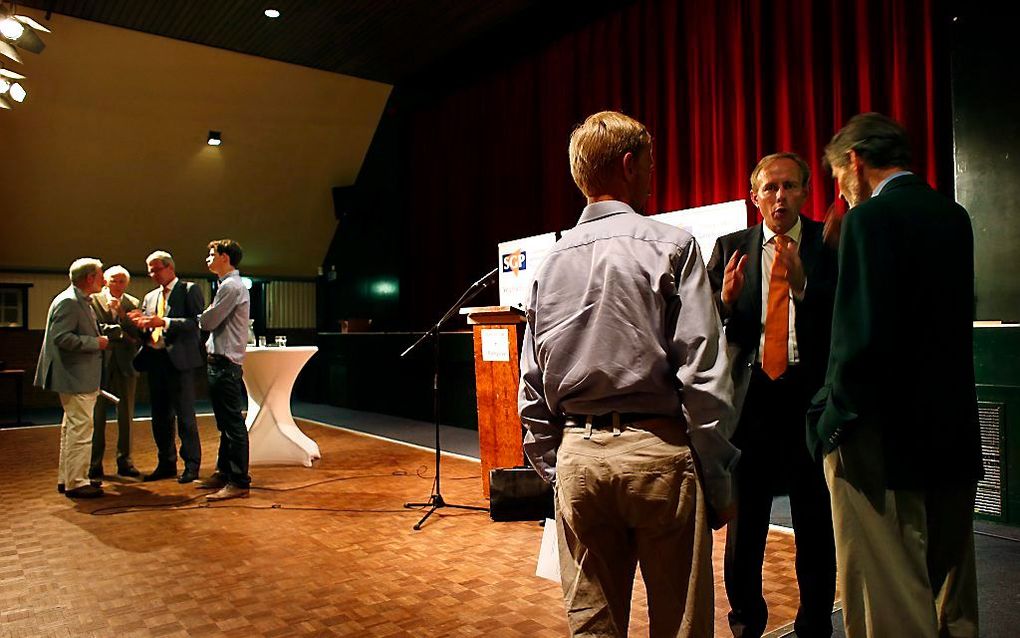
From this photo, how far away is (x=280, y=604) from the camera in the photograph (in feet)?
8.73

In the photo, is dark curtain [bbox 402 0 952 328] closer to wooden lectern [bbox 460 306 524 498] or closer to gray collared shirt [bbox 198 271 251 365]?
wooden lectern [bbox 460 306 524 498]

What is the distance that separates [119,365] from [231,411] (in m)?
1.49

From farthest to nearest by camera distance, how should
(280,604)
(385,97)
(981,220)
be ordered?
(385,97), (981,220), (280,604)

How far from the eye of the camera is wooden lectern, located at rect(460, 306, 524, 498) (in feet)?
13.2

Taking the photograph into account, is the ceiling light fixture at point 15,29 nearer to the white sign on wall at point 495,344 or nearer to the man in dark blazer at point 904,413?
the white sign on wall at point 495,344

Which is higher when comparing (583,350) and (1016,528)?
(583,350)

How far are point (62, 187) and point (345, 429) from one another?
481 centimetres

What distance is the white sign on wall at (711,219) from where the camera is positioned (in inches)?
203

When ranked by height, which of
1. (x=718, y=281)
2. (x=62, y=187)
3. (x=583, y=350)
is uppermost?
(x=62, y=187)

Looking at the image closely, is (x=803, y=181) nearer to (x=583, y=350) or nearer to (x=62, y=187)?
(x=583, y=350)

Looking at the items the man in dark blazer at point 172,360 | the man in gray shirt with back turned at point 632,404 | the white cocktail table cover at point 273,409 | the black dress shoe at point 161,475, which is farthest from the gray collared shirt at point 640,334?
the black dress shoe at point 161,475

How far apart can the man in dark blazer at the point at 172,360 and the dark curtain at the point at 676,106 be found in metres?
3.66

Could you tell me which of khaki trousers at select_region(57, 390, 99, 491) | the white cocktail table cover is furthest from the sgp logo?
khaki trousers at select_region(57, 390, 99, 491)

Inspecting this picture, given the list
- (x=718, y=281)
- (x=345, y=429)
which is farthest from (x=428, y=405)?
(x=718, y=281)
